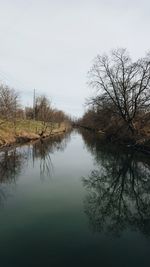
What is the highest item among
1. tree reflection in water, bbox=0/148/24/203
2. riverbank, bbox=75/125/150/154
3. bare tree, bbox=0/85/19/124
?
bare tree, bbox=0/85/19/124

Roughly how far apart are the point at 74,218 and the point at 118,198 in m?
3.29

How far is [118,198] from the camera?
40.3 feet

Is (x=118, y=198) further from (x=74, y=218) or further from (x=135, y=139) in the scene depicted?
(x=135, y=139)

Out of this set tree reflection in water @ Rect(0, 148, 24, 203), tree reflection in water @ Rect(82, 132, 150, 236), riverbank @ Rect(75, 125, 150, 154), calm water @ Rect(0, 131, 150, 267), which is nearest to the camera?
calm water @ Rect(0, 131, 150, 267)

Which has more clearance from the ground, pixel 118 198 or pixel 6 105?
pixel 6 105

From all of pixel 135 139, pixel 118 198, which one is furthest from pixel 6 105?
pixel 118 198

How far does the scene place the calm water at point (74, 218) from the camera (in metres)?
6.96

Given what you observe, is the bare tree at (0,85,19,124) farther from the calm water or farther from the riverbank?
the calm water

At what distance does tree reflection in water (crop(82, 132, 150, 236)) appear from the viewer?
30.8 ft

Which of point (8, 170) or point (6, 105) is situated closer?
point (8, 170)

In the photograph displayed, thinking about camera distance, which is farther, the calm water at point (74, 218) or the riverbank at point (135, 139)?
the riverbank at point (135, 139)

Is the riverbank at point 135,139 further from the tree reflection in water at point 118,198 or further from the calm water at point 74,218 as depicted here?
the calm water at point 74,218

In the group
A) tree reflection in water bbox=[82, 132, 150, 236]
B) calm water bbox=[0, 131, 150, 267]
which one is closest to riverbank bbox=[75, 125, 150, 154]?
tree reflection in water bbox=[82, 132, 150, 236]

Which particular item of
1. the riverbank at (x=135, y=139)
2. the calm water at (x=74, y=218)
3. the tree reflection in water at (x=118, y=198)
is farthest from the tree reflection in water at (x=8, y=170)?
the riverbank at (x=135, y=139)
